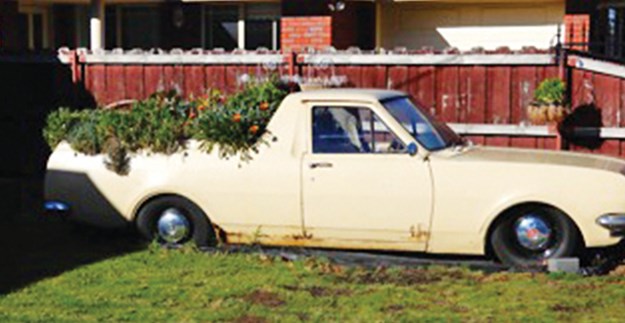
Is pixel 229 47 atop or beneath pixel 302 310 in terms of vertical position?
atop

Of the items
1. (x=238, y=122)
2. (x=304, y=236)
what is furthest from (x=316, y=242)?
(x=238, y=122)

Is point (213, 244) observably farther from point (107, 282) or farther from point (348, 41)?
point (348, 41)

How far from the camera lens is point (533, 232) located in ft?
28.9

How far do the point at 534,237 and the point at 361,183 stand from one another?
152cm

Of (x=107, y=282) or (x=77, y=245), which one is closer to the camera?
(x=107, y=282)

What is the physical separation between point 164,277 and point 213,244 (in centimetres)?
119

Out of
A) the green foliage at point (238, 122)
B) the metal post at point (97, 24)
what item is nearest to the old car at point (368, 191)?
the green foliage at point (238, 122)

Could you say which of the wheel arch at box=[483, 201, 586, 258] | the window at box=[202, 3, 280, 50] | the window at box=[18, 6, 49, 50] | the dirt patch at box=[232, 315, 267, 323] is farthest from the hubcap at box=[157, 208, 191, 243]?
the window at box=[18, 6, 49, 50]

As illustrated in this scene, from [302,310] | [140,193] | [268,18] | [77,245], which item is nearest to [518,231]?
[302,310]

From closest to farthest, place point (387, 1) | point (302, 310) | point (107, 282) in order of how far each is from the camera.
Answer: point (302, 310) < point (107, 282) < point (387, 1)

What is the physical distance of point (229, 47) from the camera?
20234mm

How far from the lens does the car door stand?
9055 mm

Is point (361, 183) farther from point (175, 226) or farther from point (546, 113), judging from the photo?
point (546, 113)

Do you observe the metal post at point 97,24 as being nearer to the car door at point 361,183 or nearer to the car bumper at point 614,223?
the car door at point 361,183
